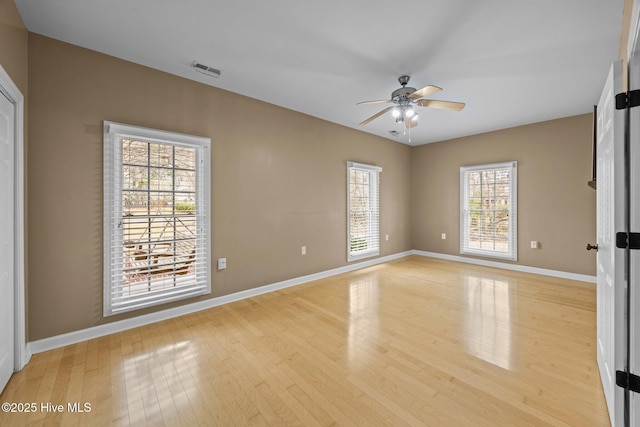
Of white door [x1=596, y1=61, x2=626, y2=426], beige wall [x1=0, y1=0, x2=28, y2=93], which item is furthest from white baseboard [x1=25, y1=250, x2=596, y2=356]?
white door [x1=596, y1=61, x2=626, y2=426]

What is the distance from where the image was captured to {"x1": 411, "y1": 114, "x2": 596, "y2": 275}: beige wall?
4.33 metres

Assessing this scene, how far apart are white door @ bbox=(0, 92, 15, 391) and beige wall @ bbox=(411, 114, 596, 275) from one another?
256 inches

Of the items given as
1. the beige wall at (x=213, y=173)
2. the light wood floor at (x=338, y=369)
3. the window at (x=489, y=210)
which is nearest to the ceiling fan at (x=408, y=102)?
the beige wall at (x=213, y=173)

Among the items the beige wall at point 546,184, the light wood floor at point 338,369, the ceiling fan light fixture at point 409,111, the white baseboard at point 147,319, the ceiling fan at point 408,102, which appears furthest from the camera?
the beige wall at point 546,184

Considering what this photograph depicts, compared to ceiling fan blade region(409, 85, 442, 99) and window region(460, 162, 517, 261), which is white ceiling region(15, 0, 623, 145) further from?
window region(460, 162, 517, 261)

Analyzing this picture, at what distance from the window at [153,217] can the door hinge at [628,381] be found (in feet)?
11.3

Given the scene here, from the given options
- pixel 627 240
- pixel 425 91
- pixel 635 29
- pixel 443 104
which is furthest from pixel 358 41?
pixel 627 240

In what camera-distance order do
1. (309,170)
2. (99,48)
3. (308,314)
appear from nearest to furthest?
(99,48)
(308,314)
(309,170)

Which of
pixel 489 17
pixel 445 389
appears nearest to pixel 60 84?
pixel 489 17

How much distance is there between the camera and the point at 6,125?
6.18ft

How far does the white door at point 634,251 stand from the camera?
128 cm

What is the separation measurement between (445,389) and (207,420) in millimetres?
1539

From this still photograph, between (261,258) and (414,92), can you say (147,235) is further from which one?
(414,92)

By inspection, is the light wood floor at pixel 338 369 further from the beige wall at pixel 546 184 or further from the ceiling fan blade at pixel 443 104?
the ceiling fan blade at pixel 443 104
